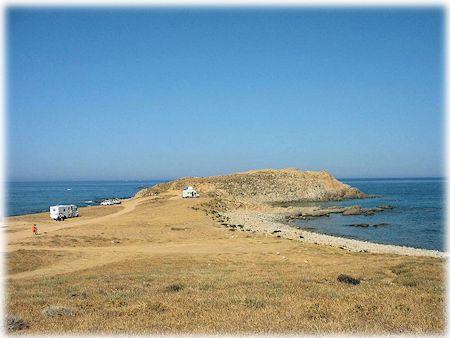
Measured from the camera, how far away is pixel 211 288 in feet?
53.9

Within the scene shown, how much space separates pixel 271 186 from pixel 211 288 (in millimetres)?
96067

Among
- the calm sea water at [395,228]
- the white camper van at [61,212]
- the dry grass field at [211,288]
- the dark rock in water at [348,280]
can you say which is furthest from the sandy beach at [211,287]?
the white camper van at [61,212]

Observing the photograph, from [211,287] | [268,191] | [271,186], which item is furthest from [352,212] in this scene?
[211,287]

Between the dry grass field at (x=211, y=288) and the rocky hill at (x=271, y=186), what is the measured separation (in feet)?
210

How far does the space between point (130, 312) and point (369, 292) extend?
813 cm

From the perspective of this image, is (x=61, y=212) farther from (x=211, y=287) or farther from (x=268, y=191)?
(x=268, y=191)

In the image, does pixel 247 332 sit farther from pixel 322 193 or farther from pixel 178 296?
pixel 322 193

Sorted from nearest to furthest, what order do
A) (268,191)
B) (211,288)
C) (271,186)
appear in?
(211,288) < (268,191) < (271,186)

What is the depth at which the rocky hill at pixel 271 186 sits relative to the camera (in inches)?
4053

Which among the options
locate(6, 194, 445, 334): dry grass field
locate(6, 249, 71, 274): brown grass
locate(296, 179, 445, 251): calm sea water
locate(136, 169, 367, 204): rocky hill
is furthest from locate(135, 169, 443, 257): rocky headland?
locate(6, 249, 71, 274): brown grass

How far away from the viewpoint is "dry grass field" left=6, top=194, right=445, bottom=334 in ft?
35.2

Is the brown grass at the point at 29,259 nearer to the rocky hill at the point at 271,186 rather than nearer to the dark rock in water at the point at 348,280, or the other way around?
the dark rock in water at the point at 348,280

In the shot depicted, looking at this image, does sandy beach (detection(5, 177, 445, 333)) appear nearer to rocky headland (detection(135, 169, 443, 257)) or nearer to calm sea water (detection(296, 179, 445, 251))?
calm sea water (detection(296, 179, 445, 251))

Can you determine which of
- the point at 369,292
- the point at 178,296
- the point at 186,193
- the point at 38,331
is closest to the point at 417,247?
the point at 369,292
